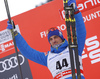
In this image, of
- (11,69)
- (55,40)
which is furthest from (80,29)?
(11,69)

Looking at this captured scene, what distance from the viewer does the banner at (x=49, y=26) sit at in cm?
294

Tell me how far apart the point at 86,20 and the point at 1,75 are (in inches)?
63.7

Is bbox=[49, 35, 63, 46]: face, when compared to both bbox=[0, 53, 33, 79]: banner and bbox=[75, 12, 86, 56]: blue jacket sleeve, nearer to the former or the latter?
bbox=[75, 12, 86, 56]: blue jacket sleeve

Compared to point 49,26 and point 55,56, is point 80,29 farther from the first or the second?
point 49,26

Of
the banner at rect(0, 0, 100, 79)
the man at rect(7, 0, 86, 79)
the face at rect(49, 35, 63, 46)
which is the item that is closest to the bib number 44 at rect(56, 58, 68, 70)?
the man at rect(7, 0, 86, 79)

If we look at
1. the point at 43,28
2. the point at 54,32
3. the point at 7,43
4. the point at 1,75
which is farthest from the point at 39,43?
the point at 54,32

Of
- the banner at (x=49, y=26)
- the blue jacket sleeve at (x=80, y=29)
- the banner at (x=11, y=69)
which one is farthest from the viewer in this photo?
the banner at (x=11, y=69)

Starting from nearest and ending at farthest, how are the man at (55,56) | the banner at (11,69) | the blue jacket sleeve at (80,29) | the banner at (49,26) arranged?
the blue jacket sleeve at (80,29) < the man at (55,56) < the banner at (49,26) < the banner at (11,69)

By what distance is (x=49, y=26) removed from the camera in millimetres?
3025

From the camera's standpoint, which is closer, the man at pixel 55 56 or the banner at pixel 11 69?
the man at pixel 55 56

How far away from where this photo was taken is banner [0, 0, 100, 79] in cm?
A: 294

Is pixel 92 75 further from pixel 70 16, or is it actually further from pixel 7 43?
pixel 70 16

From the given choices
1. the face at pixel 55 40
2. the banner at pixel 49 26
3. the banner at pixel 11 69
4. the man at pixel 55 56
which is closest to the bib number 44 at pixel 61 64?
the man at pixel 55 56

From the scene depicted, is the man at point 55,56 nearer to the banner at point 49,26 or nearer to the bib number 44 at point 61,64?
the bib number 44 at point 61,64
